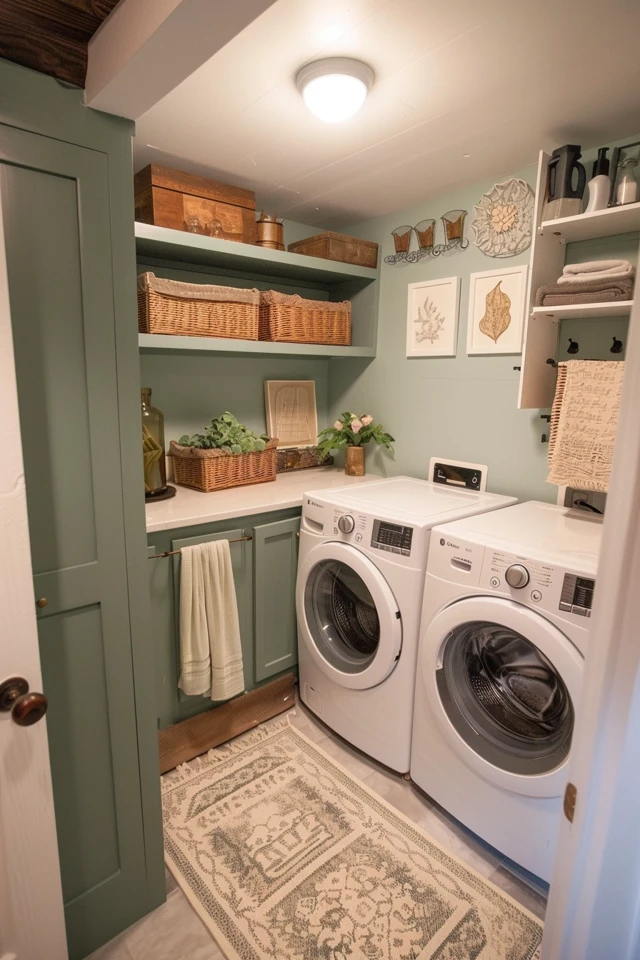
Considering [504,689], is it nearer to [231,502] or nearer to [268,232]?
[231,502]

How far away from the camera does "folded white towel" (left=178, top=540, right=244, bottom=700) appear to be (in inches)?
73.3

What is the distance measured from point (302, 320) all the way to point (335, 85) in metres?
1.10

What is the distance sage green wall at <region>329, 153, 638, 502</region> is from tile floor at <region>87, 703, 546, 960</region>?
1.27m

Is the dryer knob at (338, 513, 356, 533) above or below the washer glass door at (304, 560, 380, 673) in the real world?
above

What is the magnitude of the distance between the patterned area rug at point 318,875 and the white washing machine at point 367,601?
0.25 m

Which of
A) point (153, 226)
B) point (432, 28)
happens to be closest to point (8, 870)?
point (153, 226)

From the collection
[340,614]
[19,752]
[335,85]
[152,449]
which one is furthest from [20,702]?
[335,85]

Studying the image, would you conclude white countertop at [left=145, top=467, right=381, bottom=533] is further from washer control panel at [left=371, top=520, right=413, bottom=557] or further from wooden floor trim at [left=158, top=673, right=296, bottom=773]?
wooden floor trim at [left=158, top=673, right=296, bottom=773]

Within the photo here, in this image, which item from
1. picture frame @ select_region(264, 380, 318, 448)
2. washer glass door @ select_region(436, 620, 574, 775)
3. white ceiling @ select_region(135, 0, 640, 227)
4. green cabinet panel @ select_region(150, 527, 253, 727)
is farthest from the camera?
picture frame @ select_region(264, 380, 318, 448)

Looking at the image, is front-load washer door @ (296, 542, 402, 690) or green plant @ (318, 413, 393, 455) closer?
front-load washer door @ (296, 542, 402, 690)

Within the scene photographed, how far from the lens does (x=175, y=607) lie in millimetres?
1883

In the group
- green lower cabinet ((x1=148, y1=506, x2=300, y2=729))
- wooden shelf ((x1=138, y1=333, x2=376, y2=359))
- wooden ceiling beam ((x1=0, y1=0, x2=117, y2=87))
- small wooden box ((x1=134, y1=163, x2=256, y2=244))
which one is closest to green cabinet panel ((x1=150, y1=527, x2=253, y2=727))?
green lower cabinet ((x1=148, y1=506, x2=300, y2=729))

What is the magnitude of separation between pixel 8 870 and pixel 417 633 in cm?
122

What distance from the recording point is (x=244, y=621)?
2119mm
